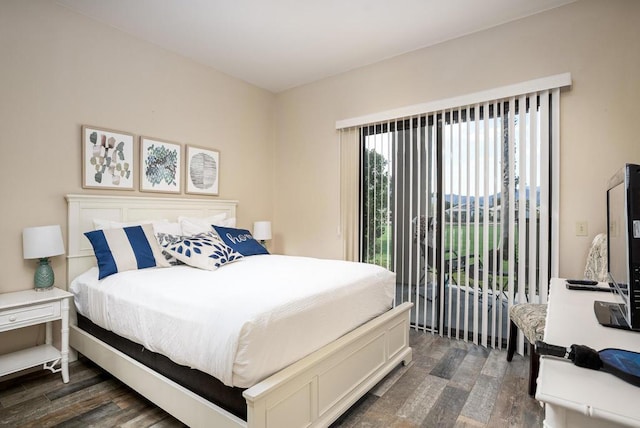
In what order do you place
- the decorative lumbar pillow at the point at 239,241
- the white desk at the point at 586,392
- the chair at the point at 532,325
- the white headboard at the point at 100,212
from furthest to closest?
the decorative lumbar pillow at the point at 239,241 → the white headboard at the point at 100,212 → the chair at the point at 532,325 → the white desk at the point at 586,392

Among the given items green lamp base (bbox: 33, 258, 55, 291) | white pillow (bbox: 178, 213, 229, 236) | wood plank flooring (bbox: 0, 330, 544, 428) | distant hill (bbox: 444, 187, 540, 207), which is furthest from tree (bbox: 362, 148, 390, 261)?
green lamp base (bbox: 33, 258, 55, 291)

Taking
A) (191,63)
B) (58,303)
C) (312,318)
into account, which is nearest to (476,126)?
(312,318)

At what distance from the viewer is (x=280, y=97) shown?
4.53 metres

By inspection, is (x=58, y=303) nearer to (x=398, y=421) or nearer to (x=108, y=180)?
(x=108, y=180)

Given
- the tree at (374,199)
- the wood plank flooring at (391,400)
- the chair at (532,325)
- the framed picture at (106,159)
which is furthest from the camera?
the tree at (374,199)

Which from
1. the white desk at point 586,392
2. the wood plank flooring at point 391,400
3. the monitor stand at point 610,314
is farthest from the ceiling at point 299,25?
the wood plank flooring at point 391,400

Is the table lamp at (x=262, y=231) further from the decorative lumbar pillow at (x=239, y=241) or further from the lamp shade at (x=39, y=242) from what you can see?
the lamp shade at (x=39, y=242)

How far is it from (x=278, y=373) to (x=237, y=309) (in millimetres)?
346

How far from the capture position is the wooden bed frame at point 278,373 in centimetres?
149

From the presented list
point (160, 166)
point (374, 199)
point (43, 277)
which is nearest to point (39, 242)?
point (43, 277)

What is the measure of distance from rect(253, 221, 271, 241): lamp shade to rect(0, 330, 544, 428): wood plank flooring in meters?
2.04

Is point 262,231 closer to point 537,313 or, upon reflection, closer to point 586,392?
point 537,313

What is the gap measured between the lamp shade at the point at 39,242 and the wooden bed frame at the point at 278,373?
29cm

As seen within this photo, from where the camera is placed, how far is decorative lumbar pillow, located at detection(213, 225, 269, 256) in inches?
125
